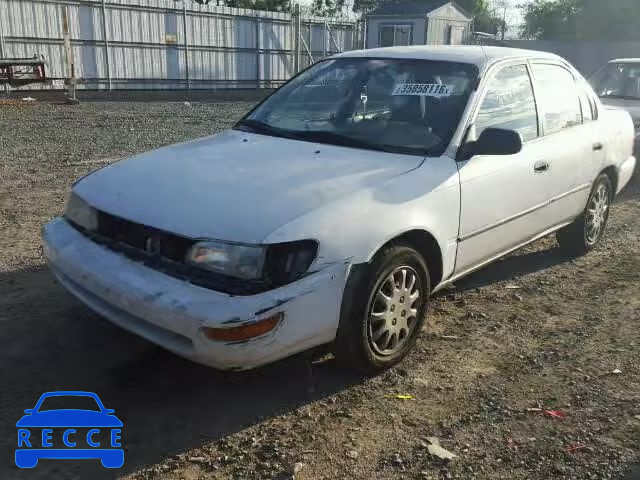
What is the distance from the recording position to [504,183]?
13.1ft

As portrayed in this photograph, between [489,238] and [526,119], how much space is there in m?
0.99

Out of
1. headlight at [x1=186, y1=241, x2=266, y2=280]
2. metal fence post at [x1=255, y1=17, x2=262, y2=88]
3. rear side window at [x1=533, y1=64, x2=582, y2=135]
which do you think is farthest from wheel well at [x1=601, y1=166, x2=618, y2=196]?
metal fence post at [x1=255, y1=17, x2=262, y2=88]

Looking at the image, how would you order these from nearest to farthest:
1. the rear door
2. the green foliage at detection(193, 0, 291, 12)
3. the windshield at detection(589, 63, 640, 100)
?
the rear door
the windshield at detection(589, 63, 640, 100)
the green foliage at detection(193, 0, 291, 12)

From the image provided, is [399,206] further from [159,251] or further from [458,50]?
[458,50]

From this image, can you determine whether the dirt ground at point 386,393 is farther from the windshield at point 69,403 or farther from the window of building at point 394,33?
the window of building at point 394,33

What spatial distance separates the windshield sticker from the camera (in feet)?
13.1

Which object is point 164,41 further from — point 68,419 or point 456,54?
point 68,419

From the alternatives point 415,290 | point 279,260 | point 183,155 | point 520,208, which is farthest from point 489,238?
point 183,155

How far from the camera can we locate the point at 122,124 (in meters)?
12.5

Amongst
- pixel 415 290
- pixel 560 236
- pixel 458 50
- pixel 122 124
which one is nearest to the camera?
pixel 415 290

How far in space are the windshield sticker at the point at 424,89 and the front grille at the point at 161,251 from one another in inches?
74.2

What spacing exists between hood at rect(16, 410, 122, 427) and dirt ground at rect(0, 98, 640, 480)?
73mm

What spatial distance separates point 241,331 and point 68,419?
0.98 metres

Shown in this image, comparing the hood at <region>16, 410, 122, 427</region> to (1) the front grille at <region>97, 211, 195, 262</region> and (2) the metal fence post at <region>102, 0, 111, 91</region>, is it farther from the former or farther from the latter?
(2) the metal fence post at <region>102, 0, 111, 91</region>
